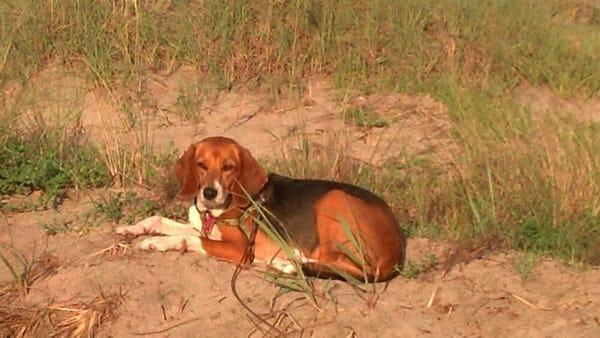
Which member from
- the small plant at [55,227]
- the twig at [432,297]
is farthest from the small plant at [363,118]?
the twig at [432,297]

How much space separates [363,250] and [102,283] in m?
1.41

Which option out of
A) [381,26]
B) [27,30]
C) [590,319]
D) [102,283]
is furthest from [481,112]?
Result: [27,30]

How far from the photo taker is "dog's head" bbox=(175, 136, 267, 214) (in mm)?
5770

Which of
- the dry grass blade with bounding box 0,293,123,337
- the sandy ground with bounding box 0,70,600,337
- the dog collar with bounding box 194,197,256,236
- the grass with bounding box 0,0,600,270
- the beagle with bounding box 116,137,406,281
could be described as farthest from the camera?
the grass with bounding box 0,0,600,270

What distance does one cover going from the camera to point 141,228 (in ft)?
19.9

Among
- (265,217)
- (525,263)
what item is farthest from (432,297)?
(265,217)

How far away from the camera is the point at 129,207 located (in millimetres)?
6453

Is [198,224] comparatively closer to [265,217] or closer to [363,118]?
[265,217]

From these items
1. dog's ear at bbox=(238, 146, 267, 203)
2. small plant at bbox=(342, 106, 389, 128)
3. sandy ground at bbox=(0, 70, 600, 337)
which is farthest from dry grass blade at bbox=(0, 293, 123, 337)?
small plant at bbox=(342, 106, 389, 128)

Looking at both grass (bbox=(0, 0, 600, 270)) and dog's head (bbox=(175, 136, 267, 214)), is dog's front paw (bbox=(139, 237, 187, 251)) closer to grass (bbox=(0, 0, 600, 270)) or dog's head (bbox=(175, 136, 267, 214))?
dog's head (bbox=(175, 136, 267, 214))

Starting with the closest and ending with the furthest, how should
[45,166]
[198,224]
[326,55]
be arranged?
[198,224] → [45,166] → [326,55]

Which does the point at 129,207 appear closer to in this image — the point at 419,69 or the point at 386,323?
the point at 386,323

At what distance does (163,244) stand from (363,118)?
328cm

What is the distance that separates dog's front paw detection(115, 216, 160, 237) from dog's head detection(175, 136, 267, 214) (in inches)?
13.4
